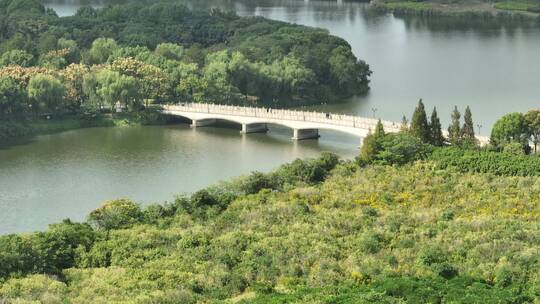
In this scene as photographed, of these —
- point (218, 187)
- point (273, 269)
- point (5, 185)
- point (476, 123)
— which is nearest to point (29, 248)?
point (273, 269)

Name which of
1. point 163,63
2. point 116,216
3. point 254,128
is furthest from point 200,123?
point 116,216

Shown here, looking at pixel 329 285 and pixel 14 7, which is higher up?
pixel 14 7

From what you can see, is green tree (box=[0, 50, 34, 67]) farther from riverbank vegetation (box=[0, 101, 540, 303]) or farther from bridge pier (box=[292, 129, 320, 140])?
riverbank vegetation (box=[0, 101, 540, 303])

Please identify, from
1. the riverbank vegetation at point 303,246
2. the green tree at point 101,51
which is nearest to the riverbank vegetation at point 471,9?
the green tree at point 101,51

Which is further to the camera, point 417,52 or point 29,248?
point 417,52

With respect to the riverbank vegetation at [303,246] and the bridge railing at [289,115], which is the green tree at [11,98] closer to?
the bridge railing at [289,115]

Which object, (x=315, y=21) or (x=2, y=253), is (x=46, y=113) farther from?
(x=315, y=21)

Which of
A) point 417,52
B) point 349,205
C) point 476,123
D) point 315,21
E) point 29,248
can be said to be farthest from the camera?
point 315,21
